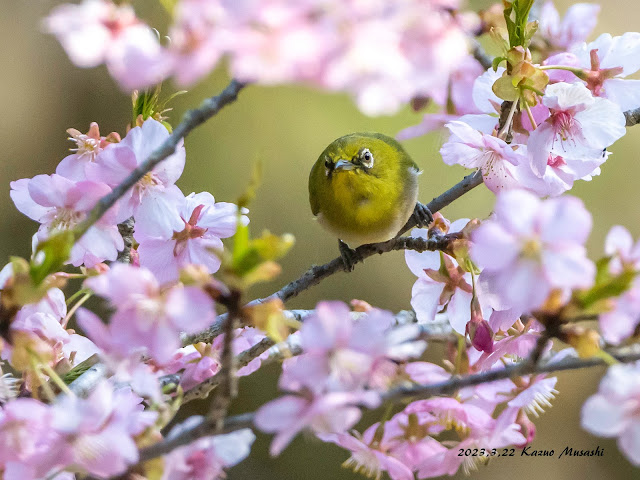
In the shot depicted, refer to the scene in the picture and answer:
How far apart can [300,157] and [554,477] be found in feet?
4.95

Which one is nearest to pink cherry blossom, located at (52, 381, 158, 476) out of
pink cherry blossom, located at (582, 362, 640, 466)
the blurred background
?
pink cherry blossom, located at (582, 362, 640, 466)

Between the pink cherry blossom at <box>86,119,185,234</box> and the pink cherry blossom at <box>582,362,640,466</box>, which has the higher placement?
the pink cherry blossom at <box>86,119,185,234</box>

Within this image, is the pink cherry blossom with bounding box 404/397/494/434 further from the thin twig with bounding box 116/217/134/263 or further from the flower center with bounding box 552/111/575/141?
the thin twig with bounding box 116/217/134/263

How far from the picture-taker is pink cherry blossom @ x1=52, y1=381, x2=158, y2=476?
1.81 feet

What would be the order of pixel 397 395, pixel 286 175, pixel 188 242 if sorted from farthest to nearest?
pixel 286 175 < pixel 188 242 < pixel 397 395

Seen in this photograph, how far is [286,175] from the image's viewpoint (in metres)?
2.70

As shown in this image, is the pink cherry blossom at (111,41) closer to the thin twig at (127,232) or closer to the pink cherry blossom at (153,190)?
the pink cherry blossom at (153,190)

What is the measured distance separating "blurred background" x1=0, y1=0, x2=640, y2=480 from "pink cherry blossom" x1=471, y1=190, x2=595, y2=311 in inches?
79.6

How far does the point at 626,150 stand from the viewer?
9.29 feet

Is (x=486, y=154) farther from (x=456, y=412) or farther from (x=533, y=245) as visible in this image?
(x=533, y=245)

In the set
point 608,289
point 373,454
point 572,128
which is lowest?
point 373,454

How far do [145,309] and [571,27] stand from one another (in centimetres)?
105

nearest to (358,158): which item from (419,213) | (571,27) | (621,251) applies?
(419,213)

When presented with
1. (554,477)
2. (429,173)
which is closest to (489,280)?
(429,173)
